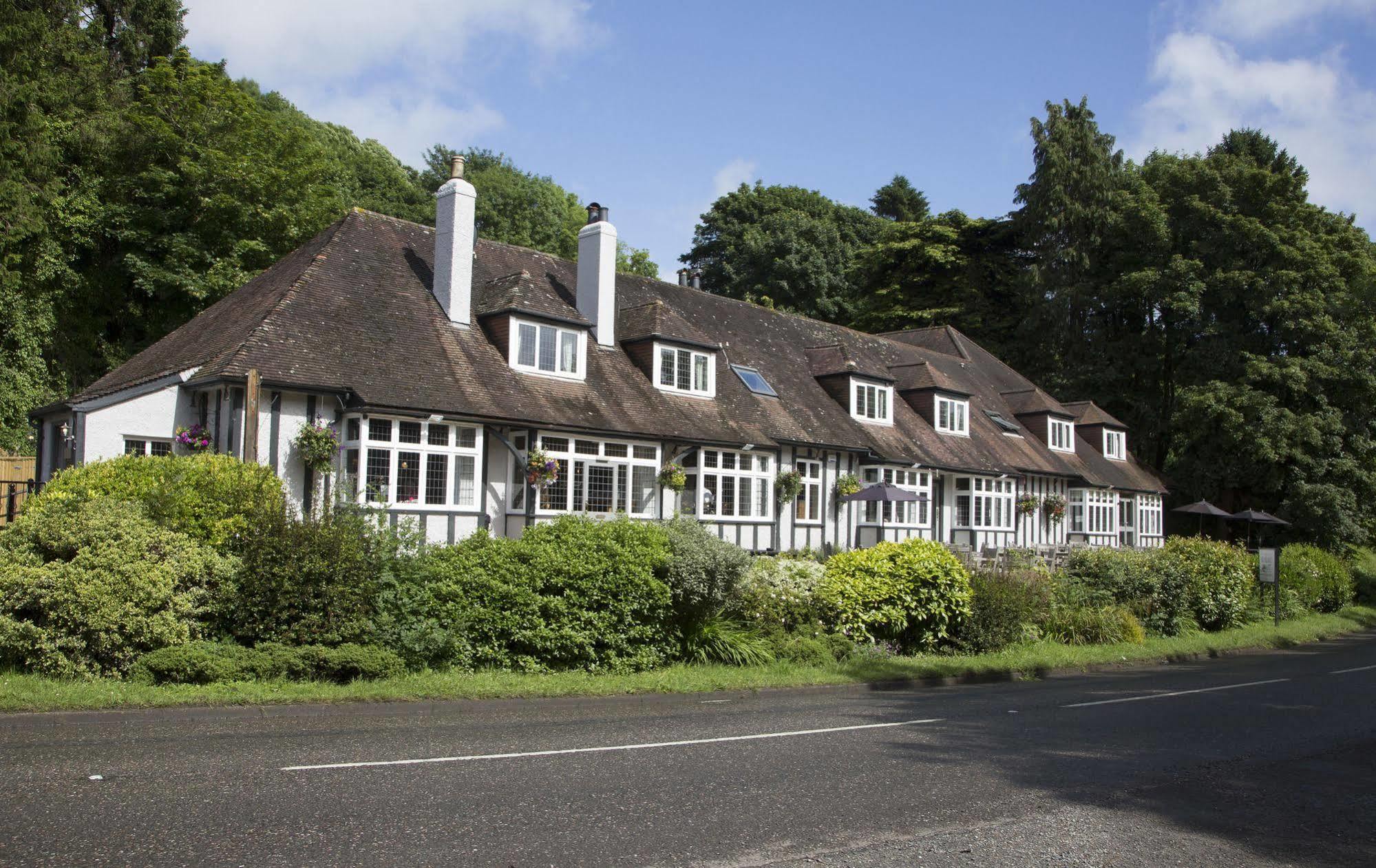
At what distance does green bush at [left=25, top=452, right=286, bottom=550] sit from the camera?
1347cm

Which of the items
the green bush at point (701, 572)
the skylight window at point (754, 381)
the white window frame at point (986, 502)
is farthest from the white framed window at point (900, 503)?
the green bush at point (701, 572)

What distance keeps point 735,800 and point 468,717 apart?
15.6ft

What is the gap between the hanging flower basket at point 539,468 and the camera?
20.7m

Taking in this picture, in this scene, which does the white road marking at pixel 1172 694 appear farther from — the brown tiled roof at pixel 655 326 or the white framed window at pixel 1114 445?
the white framed window at pixel 1114 445

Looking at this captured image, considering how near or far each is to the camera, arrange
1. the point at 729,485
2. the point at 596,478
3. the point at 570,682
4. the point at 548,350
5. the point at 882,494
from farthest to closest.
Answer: the point at 882,494 < the point at 729,485 < the point at 548,350 < the point at 596,478 < the point at 570,682

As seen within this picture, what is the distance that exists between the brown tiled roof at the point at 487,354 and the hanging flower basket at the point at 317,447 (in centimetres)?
83

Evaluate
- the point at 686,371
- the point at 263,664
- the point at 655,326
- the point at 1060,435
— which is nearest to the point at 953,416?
the point at 1060,435

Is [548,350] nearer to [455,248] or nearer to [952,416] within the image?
[455,248]

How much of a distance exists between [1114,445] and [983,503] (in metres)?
12.2

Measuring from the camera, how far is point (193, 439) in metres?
18.5

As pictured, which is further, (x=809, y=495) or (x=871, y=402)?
(x=871, y=402)

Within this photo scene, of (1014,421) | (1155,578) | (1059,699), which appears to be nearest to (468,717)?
(1059,699)

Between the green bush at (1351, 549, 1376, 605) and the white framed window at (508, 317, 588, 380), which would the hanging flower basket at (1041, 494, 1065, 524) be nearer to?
the green bush at (1351, 549, 1376, 605)

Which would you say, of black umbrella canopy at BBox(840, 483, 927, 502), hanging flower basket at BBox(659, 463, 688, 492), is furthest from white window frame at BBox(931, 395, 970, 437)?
hanging flower basket at BBox(659, 463, 688, 492)
